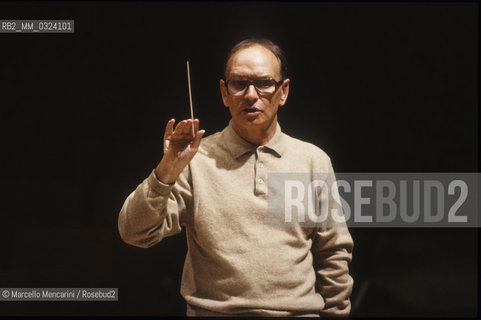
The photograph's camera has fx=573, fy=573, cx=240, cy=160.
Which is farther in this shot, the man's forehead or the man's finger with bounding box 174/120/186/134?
the man's forehead

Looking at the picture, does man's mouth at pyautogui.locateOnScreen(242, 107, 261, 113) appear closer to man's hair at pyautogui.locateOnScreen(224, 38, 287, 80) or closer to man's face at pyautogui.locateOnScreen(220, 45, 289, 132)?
man's face at pyautogui.locateOnScreen(220, 45, 289, 132)

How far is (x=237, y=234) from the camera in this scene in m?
2.02

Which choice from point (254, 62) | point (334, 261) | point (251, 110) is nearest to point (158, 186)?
point (251, 110)

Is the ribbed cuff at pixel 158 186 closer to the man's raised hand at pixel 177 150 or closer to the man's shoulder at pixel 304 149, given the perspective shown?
the man's raised hand at pixel 177 150

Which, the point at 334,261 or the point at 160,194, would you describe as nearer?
the point at 160,194

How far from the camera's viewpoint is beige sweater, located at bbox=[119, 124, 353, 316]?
2.00 m

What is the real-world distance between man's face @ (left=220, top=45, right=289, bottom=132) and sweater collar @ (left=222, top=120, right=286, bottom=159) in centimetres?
5

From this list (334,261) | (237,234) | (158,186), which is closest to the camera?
(158,186)

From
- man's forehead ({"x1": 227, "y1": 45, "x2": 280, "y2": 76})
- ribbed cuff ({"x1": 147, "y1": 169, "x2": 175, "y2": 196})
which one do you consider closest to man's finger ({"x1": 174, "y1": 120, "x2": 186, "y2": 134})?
ribbed cuff ({"x1": 147, "y1": 169, "x2": 175, "y2": 196})

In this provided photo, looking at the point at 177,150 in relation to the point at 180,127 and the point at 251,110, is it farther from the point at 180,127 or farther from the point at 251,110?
the point at 251,110

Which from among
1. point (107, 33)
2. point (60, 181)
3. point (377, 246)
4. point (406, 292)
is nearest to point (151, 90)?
point (107, 33)

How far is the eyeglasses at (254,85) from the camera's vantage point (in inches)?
80.7

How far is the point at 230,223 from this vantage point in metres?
2.03

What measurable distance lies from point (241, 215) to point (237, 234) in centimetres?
7
